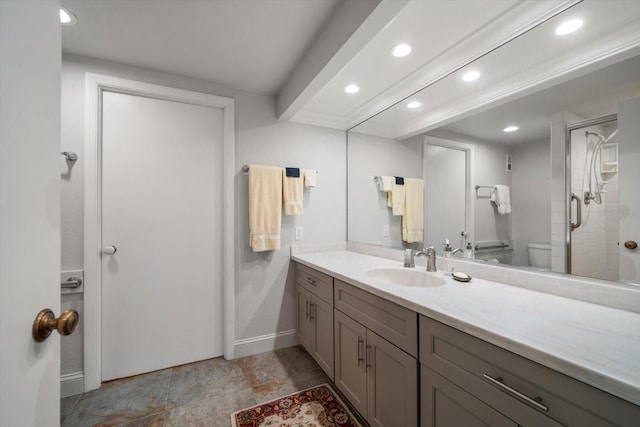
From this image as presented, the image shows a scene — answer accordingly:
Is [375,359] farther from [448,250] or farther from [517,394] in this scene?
[448,250]

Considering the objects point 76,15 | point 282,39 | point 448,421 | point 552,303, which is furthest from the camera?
point 282,39

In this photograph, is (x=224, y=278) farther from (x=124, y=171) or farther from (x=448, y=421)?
(x=448, y=421)

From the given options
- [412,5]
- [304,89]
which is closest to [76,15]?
[304,89]

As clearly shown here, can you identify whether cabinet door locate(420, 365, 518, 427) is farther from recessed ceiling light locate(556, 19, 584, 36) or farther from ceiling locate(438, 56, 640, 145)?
recessed ceiling light locate(556, 19, 584, 36)

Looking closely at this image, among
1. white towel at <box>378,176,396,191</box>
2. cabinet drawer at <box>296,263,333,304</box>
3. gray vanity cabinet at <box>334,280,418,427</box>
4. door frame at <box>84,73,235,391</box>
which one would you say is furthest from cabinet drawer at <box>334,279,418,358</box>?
door frame at <box>84,73,235,391</box>

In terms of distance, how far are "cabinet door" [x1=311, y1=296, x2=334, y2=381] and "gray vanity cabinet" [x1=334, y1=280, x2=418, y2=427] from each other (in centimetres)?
8

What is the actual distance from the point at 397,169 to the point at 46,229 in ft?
6.86

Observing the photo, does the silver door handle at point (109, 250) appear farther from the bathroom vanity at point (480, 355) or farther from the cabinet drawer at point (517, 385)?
the cabinet drawer at point (517, 385)

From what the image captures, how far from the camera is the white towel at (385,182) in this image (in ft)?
7.39

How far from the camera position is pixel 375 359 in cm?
132

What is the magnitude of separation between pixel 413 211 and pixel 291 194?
1044mm

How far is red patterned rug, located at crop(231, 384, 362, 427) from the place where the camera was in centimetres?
148

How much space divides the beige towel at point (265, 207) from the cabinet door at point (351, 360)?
87cm

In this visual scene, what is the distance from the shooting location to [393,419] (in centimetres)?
119
